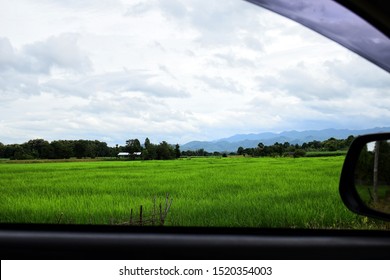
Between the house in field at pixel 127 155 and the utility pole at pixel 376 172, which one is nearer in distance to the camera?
the utility pole at pixel 376 172

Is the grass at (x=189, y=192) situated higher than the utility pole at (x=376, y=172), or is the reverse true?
the utility pole at (x=376, y=172)

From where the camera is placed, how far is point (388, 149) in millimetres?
476

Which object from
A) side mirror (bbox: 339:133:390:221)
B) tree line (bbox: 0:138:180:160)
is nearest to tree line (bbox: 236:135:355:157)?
tree line (bbox: 0:138:180:160)

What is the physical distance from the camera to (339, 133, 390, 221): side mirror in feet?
1.56

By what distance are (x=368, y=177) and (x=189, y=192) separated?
11.4ft

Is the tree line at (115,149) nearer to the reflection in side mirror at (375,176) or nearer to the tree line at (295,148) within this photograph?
the tree line at (295,148)

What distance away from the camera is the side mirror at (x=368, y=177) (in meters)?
0.47

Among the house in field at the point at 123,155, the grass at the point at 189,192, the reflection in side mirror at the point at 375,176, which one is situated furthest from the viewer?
the house in field at the point at 123,155

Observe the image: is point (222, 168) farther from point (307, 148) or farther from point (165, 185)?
point (307, 148)

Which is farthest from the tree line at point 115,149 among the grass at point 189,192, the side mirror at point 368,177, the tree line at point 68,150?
the side mirror at point 368,177

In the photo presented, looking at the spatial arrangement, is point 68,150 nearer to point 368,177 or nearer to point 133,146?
point 133,146

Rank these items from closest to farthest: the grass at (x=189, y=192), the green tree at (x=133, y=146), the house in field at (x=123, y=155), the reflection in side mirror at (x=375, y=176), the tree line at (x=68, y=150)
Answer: the reflection in side mirror at (x=375, y=176), the grass at (x=189, y=192), the tree line at (x=68, y=150), the house in field at (x=123, y=155), the green tree at (x=133, y=146)

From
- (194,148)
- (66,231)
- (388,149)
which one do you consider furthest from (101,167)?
(388,149)

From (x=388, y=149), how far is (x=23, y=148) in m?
3.61
